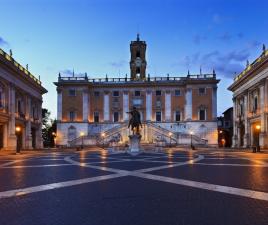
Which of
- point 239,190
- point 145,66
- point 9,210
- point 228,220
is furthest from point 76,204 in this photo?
point 145,66

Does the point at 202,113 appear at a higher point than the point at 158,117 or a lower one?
higher

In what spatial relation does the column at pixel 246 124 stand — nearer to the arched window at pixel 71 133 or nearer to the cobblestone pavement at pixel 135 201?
A: the arched window at pixel 71 133

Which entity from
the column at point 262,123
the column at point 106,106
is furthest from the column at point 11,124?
the column at point 262,123

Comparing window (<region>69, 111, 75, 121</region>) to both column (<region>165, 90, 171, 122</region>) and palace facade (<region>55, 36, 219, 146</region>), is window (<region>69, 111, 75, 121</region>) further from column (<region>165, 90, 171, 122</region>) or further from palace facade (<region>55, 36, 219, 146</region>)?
column (<region>165, 90, 171, 122</region>)

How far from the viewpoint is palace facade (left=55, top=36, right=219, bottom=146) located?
75.9m

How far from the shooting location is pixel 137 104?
259 feet

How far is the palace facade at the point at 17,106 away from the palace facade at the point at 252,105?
33116mm

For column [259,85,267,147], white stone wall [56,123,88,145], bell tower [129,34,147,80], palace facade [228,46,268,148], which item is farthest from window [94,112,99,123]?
column [259,85,267,147]

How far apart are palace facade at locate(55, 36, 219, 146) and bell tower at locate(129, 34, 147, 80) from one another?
16.5ft

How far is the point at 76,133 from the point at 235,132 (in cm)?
3409

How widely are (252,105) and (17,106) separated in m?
36.4

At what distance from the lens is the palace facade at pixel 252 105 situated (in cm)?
4628

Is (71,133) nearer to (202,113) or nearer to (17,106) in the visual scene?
(17,106)

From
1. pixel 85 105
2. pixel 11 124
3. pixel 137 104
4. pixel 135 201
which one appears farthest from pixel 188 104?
pixel 135 201
